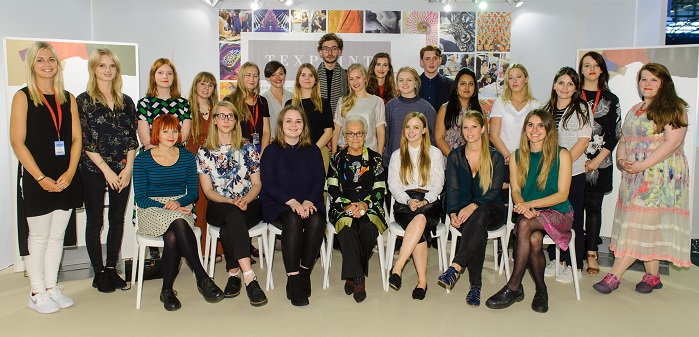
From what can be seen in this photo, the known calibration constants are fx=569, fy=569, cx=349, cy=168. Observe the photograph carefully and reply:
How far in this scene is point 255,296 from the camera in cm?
346

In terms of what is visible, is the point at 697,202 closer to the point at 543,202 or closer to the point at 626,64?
the point at 626,64

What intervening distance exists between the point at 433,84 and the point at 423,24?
1.60 m

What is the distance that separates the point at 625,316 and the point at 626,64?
2.29 m

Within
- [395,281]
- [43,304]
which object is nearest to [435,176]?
[395,281]

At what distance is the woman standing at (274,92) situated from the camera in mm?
4594

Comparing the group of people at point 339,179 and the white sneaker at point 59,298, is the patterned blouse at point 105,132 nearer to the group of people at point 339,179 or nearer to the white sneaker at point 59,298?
the group of people at point 339,179

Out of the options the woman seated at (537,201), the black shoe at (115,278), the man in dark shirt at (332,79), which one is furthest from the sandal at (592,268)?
the black shoe at (115,278)

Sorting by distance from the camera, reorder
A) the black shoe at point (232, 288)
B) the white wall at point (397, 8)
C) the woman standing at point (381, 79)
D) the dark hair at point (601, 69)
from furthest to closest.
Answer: the white wall at point (397, 8), the woman standing at point (381, 79), the dark hair at point (601, 69), the black shoe at point (232, 288)

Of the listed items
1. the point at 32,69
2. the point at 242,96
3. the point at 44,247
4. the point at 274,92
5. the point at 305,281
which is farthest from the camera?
the point at 274,92

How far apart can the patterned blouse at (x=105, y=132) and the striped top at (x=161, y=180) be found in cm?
21

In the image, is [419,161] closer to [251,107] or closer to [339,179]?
[339,179]

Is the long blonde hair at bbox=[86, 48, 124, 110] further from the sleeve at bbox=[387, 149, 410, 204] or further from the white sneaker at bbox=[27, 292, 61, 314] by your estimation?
the sleeve at bbox=[387, 149, 410, 204]

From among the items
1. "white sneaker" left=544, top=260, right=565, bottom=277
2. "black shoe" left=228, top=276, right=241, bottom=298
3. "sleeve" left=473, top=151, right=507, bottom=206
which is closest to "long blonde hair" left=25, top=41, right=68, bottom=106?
"black shoe" left=228, top=276, right=241, bottom=298

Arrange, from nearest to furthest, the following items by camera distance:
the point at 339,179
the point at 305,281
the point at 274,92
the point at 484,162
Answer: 1. the point at 305,281
2. the point at 484,162
3. the point at 339,179
4. the point at 274,92
